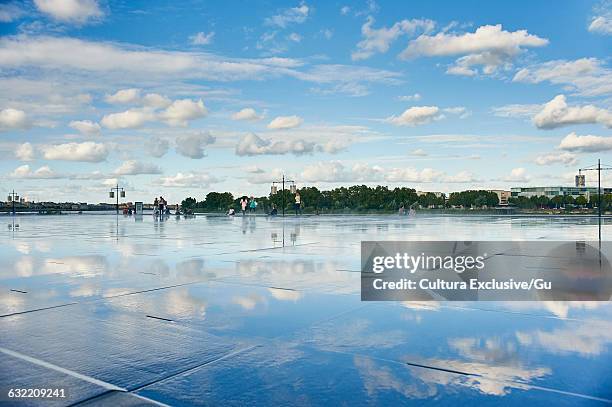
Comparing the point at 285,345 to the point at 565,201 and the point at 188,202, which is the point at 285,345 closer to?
the point at 188,202

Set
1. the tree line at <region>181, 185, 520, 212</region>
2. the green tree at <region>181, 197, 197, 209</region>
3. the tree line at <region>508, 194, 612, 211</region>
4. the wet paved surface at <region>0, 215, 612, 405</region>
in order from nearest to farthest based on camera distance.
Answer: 1. the wet paved surface at <region>0, 215, 612, 405</region>
2. the green tree at <region>181, 197, 197, 209</region>
3. the tree line at <region>181, 185, 520, 212</region>
4. the tree line at <region>508, 194, 612, 211</region>

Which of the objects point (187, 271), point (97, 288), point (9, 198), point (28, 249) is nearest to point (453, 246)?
point (187, 271)

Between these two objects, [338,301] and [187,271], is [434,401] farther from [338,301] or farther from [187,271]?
Result: [187,271]

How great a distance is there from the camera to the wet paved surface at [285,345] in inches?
170

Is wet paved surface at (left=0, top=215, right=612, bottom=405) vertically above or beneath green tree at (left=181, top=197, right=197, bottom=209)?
beneath

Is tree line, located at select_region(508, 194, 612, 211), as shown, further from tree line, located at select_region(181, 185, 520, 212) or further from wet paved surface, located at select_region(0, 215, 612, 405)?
wet paved surface, located at select_region(0, 215, 612, 405)

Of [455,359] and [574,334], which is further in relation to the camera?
[574,334]

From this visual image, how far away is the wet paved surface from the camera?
4.33 metres

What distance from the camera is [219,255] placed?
14.4 meters

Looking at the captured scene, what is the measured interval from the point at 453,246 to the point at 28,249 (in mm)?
13092

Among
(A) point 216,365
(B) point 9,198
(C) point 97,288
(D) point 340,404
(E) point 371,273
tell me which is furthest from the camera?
(B) point 9,198

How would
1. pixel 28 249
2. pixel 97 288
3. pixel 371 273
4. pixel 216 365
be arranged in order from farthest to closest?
pixel 28 249 → pixel 371 273 → pixel 97 288 → pixel 216 365

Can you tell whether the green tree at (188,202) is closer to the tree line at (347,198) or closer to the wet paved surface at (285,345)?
the tree line at (347,198)

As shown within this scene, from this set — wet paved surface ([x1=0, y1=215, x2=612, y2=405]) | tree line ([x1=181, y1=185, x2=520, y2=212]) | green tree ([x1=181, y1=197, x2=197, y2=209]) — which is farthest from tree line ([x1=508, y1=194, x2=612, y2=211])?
wet paved surface ([x1=0, y1=215, x2=612, y2=405])
